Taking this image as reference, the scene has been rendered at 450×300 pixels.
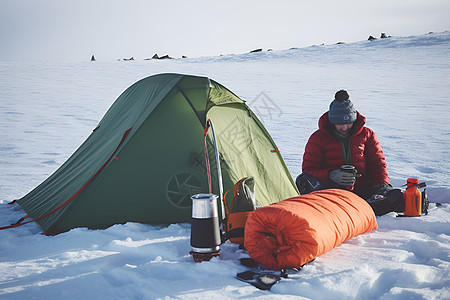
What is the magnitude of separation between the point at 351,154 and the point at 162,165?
1.84 m

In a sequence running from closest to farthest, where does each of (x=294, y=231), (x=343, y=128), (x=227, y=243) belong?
(x=294, y=231) → (x=227, y=243) → (x=343, y=128)

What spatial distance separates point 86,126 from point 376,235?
7750 millimetres

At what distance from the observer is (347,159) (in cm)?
417

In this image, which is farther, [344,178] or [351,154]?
[351,154]

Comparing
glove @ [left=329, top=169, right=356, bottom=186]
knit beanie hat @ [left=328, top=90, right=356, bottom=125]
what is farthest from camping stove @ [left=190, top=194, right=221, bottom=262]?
knit beanie hat @ [left=328, top=90, right=356, bottom=125]

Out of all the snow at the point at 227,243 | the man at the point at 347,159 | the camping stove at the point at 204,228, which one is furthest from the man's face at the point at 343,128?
the camping stove at the point at 204,228

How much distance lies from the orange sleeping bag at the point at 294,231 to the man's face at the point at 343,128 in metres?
1.30

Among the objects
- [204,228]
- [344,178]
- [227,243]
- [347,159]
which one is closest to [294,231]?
[204,228]

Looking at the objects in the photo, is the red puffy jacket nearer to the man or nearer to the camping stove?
the man

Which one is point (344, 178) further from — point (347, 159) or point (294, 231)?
point (294, 231)

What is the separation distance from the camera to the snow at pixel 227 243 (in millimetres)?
2439

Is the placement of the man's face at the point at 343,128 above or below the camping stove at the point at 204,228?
above

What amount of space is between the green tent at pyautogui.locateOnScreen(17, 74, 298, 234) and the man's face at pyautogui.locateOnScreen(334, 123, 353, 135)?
703 mm

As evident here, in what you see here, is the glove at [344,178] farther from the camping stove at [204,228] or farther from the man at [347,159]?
the camping stove at [204,228]
